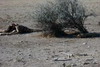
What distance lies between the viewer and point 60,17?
680 inches

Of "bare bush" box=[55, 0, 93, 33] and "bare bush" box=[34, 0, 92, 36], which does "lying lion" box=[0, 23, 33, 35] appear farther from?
"bare bush" box=[55, 0, 93, 33]

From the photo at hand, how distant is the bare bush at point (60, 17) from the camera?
56.7 feet

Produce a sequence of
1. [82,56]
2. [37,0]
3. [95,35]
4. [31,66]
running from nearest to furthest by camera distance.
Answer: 1. [31,66]
2. [82,56]
3. [95,35]
4. [37,0]

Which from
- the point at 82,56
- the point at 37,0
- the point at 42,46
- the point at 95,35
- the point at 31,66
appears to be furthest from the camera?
the point at 37,0

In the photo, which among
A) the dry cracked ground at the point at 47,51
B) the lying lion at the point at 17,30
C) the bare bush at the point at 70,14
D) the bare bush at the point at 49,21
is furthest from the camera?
the lying lion at the point at 17,30

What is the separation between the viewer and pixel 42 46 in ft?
48.5

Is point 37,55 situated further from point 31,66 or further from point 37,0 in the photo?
point 37,0

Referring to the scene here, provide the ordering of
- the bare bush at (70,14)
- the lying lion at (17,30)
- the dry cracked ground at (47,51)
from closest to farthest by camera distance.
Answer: the dry cracked ground at (47,51)
the bare bush at (70,14)
the lying lion at (17,30)

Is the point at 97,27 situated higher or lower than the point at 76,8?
lower

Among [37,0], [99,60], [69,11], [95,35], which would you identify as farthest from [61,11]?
[37,0]

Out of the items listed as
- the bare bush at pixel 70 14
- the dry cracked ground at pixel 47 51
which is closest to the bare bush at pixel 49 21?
the bare bush at pixel 70 14

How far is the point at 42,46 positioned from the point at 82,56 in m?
2.71

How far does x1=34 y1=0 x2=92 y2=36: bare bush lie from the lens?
17.3m

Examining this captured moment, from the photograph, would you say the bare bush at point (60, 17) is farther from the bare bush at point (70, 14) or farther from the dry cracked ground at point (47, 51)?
the dry cracked ground at point (47, 51)
